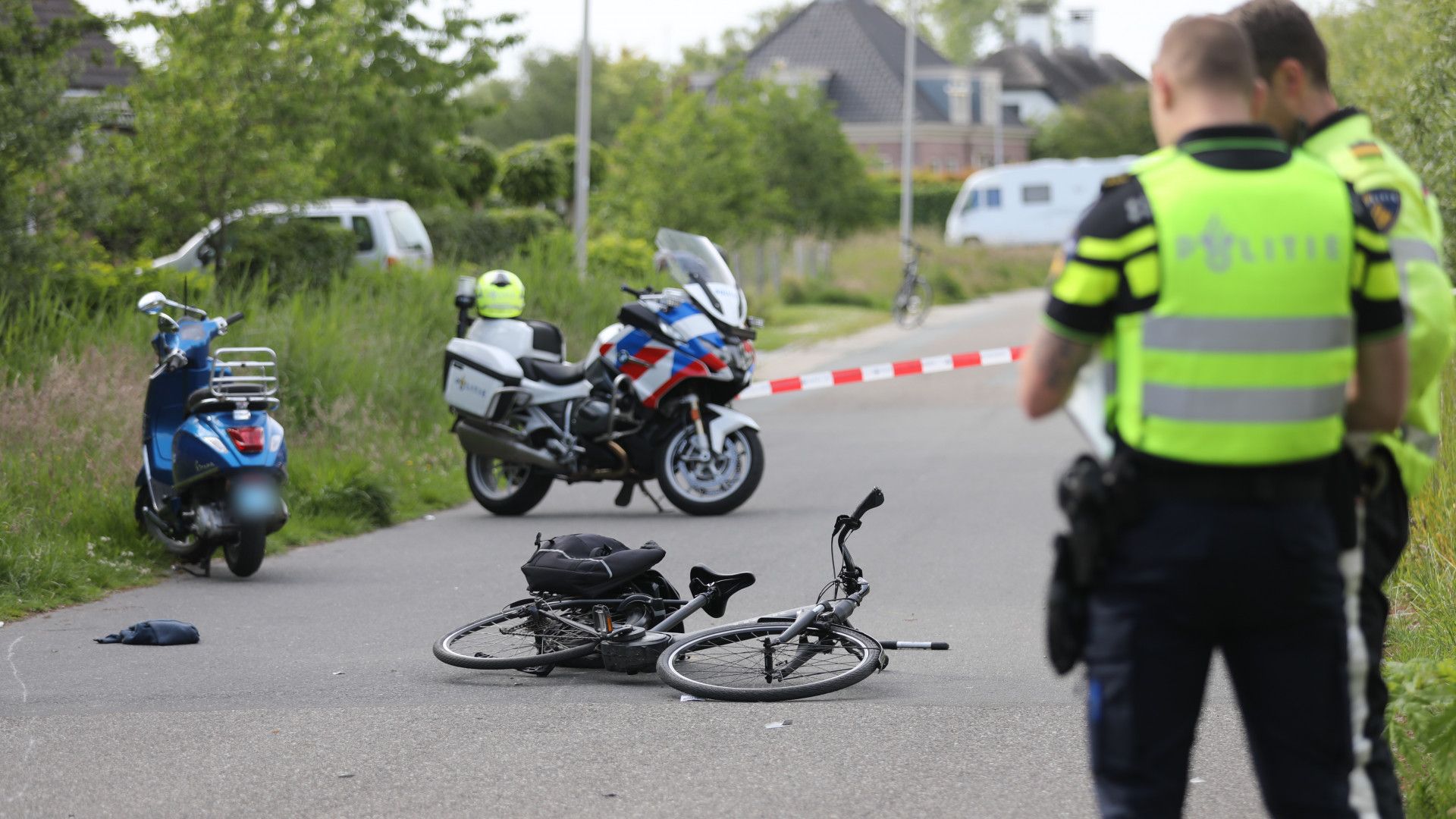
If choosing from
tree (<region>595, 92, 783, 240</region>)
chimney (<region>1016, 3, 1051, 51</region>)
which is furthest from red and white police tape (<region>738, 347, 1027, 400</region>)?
chimney (<region>1016, 3, 1051, 51</region>)

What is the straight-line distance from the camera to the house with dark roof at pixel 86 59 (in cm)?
1384

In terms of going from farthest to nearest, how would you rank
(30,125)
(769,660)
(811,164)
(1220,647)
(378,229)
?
(811,164)
(378,229)
(30,125)
(769,660)
(1220,647)

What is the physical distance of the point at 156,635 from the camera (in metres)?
7.43

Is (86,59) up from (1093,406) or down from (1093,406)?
up

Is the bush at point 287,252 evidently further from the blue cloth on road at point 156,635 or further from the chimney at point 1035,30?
the chimney at point 1035,30

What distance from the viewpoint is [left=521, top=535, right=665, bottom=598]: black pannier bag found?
21.1 ft

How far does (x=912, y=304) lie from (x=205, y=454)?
23627mm

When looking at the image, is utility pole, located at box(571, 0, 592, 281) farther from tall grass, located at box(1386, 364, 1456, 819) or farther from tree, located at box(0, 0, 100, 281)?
tall grass, located at box(1386, 364, 1456, 819)

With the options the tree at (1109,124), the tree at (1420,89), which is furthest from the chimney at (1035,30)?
the tree at (1420,89)

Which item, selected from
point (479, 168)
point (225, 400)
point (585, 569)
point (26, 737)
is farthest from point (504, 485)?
point (479, 168)

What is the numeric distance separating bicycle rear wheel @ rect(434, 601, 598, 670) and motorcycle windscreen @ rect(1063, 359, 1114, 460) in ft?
11.3

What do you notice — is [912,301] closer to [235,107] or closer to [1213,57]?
[235,107]

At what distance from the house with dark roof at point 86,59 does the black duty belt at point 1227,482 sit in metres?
12.1

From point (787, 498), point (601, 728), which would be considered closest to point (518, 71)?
point (787, 498)
